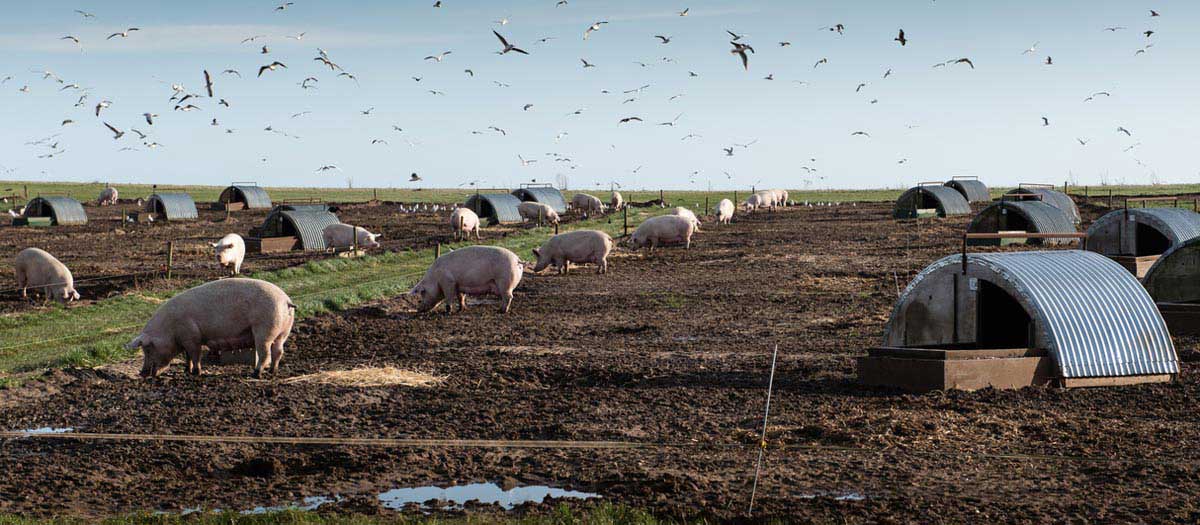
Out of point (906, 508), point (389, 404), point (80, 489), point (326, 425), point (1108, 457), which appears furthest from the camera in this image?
point (389, 404)

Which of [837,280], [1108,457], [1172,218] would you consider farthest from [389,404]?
[1172,218]

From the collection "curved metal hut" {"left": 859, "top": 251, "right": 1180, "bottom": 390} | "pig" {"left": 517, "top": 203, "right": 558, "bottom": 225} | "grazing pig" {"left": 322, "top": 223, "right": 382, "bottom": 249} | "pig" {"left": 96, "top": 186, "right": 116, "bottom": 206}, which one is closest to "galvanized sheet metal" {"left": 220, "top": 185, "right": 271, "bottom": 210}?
"pig" {"left": 96, "top": 186, "right": 116, "bottom": 206}

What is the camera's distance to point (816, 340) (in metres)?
18.7

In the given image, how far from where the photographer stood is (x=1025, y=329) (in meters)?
16.7

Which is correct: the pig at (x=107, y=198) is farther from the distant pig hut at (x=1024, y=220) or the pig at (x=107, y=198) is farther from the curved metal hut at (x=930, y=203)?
the distant pig hut at (x=1024, y=220)

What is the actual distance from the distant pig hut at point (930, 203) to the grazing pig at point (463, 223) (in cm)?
2642

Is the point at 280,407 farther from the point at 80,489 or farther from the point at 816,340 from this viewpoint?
the point at 816,340

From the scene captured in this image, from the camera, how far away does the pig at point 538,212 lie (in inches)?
2191

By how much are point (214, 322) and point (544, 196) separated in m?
52.6

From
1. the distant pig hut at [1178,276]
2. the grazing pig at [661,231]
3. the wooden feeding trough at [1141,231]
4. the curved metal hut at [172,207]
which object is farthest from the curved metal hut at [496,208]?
the distant pig hut at [1178,276]

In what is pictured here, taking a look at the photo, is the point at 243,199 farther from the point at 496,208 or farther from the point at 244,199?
the point at 496,208

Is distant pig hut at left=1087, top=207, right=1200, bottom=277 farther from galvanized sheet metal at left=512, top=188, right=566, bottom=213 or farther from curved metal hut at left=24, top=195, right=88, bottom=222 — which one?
curved metal hut at left=24, top=195, right=88, bottom=222

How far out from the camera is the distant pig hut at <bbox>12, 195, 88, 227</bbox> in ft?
183

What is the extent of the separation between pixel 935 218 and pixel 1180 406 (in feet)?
158
